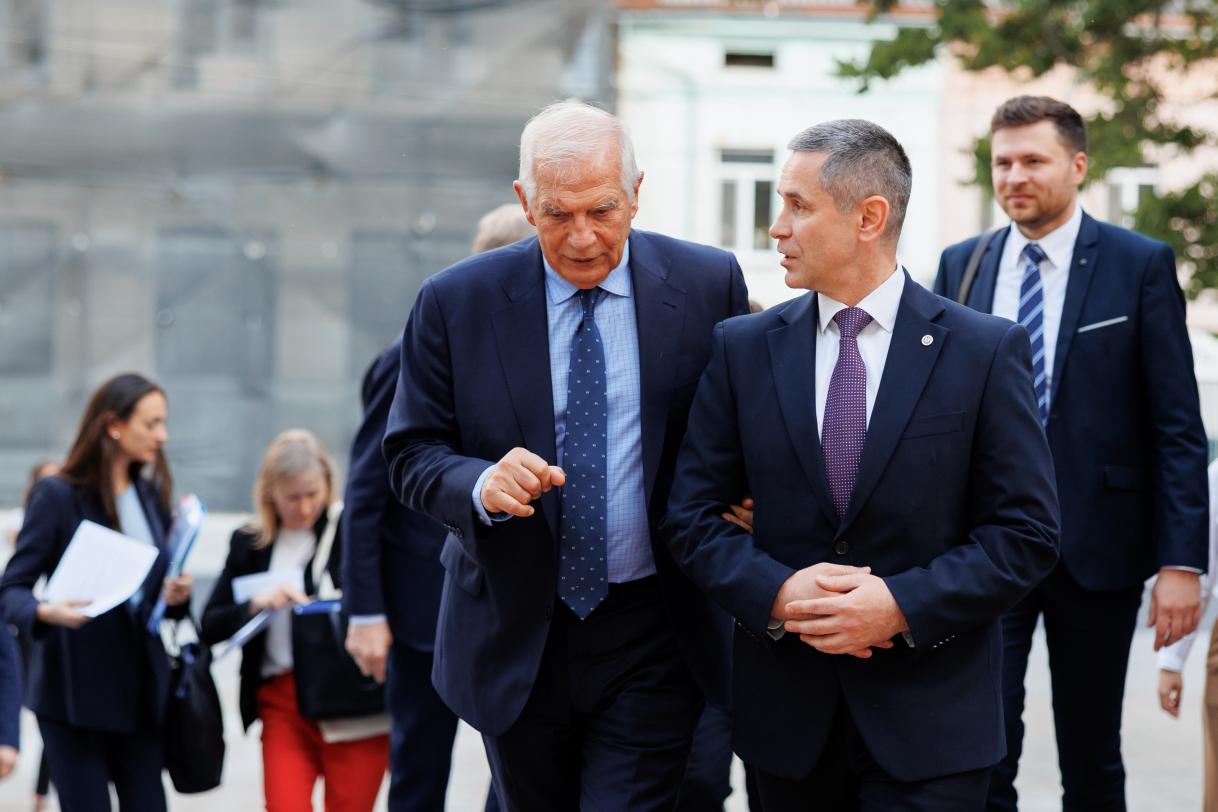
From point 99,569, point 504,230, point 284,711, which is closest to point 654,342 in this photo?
point 504,230

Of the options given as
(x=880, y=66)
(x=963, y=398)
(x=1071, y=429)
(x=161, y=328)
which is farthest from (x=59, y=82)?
(x=963, y=398)

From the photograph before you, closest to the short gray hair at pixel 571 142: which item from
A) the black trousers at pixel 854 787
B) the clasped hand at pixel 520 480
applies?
the clasped hand at pixel 520 480

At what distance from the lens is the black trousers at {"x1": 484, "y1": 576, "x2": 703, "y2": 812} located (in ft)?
10.7

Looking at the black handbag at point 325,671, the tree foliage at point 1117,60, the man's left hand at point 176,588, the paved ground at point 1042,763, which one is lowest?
the paved ground at point 1042,763

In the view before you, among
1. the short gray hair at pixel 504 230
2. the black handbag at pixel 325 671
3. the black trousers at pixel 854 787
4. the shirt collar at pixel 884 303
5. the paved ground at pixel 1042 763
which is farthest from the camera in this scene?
the paved ground at pixel 1042 763

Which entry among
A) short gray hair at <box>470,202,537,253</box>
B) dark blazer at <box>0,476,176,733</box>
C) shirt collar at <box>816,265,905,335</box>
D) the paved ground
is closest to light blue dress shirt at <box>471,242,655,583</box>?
shirt collar at <box>816,265,905,335</box>

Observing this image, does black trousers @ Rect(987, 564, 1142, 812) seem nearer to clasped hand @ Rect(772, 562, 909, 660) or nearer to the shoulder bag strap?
the shoulder bag strap

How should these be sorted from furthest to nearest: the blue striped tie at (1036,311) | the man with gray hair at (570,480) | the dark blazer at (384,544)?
the dark blazer at (384,544) < the blue striped tie at (1036,311) < the man with gray hair at (570,480)

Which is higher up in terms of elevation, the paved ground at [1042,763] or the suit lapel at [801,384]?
the suit lapel at [801,384]

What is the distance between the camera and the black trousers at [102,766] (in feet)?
16.1

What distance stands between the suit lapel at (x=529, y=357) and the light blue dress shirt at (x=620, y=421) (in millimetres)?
28

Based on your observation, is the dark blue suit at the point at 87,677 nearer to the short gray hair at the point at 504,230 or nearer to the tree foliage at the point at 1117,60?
the short gray hair at the point at 504,230

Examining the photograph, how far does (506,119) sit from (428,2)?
1.12 metres

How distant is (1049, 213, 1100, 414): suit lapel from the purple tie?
1370mm
